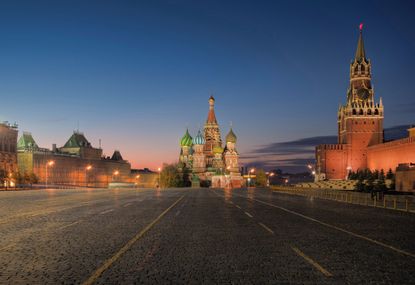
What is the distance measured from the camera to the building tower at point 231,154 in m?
137

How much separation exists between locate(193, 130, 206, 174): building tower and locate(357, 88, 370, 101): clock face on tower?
48.5 meters

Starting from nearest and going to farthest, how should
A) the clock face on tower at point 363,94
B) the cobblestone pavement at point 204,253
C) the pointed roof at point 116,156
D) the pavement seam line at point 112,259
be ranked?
the pavement seam line at point 112,259 → the cobblestone pavement at point 204,253 → the clock face on tower at point 363,94 → the pointed roof at point 116,156

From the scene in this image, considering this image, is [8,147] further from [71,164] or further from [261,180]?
[261,180]

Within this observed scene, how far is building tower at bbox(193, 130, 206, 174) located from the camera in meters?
135

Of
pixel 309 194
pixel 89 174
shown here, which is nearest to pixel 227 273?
pixel 309 194

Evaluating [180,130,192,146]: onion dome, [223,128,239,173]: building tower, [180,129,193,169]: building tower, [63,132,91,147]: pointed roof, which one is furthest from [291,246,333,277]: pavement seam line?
[63,132,91,147]: pointed roof

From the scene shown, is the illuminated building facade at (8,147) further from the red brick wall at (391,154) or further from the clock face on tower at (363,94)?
the clock face on tower at (363,94)

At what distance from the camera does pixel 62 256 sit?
9406 millimetres

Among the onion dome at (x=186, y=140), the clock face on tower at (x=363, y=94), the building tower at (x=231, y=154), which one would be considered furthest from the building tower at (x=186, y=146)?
the clock face on tower at (x=363, y=94)

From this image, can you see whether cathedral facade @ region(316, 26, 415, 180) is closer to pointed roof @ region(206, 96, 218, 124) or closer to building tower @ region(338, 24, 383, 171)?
building tower @ region(338, 24, 383, 171)

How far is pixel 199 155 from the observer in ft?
447

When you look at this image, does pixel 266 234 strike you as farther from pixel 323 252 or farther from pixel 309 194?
pixel 309 194

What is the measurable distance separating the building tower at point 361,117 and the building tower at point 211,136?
1607 inches

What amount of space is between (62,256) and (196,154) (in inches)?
5014
